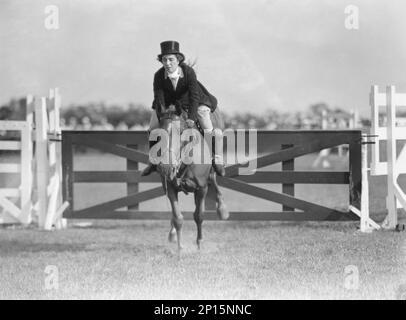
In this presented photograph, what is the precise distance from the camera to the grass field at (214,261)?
4.89 m

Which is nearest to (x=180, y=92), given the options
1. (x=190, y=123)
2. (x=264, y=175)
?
(x=190, y=123)

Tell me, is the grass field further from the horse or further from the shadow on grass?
the horse

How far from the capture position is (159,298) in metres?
4.52

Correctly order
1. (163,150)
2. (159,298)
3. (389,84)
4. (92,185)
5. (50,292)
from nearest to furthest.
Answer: (159,298), (50,292), (163,150), (389,84), (92,185)

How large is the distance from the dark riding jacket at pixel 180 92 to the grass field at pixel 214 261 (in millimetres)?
1598

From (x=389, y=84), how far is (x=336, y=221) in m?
2.11

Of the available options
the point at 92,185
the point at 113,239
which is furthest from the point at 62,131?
the point at 92,185

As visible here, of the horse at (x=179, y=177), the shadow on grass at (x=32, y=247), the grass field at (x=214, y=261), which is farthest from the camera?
the shadow on grass at (x=32, y=247)

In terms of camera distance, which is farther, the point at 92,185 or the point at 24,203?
the point at 92,185

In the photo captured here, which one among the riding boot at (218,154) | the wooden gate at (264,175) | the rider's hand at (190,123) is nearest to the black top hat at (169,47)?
the rider's hand at (190,123)

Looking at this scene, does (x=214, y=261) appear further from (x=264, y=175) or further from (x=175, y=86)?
(x=264, y=175)

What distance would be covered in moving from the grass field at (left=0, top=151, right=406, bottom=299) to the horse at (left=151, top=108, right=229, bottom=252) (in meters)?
0.40

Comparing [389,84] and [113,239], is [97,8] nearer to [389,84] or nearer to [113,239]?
[113,239]

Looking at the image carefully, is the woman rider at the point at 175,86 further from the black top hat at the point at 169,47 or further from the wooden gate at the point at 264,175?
the wooden gate at the point at 264,175
